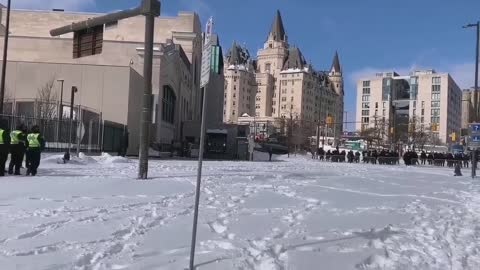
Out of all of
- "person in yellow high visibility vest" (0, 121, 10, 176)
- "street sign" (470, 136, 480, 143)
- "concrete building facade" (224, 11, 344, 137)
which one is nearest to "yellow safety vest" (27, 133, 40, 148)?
"person in yellow high visibility vest" (0, 121, 10, 176)

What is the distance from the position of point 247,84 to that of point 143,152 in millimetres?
155594

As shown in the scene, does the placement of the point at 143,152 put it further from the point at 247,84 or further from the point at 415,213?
the point at 247,84

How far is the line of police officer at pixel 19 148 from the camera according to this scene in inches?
682

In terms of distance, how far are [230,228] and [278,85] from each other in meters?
173

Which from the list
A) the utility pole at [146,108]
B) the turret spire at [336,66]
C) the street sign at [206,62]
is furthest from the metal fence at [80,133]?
the turret spire at [336,66]

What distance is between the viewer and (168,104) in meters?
66.0

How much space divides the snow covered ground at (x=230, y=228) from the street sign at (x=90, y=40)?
9.20 metres

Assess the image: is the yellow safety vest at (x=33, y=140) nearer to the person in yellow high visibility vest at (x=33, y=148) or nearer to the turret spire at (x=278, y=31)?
the person in yellow high visibility vest at (x=33, y=148)

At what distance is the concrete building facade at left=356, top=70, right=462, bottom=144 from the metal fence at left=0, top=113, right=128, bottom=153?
2830 inches

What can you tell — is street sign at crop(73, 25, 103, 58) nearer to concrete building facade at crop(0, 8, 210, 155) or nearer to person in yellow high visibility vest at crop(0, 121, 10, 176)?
person in yellow high visibility vest at crop(0, 121, 10, 176)

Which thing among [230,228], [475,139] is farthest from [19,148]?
[475,139]

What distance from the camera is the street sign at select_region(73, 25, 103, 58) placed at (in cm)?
2439

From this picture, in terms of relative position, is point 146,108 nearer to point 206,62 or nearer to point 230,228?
point 230,228

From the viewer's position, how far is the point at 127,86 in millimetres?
53375
